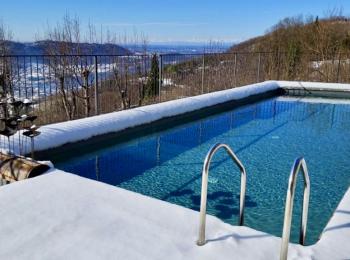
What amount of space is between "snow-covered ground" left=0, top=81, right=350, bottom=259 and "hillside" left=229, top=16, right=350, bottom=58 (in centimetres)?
1279

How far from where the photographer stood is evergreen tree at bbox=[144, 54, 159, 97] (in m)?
8.42

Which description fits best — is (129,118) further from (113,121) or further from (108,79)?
(108,79)

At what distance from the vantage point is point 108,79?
797cm

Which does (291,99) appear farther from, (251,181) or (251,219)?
(251,219)

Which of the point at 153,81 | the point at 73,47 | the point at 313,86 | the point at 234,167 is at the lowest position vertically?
the point at 234,167

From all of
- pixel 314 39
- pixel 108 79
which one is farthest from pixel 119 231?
pixel 314 39

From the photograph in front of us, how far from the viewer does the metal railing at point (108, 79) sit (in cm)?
627

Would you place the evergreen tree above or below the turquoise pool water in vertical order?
above

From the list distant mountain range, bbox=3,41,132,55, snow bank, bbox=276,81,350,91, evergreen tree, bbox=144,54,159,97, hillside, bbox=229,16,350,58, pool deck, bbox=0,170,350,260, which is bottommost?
pool deck, bbox=0,170,350,260

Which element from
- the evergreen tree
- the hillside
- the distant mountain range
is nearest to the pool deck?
the evergreen tree

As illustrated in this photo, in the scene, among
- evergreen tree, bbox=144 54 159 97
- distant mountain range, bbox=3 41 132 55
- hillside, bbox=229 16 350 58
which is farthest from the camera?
hillside, bbox=229 16 350 58

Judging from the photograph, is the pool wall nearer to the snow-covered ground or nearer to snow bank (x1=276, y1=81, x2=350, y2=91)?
snow bank (x1=276, y1=81, x2=350, y2=91)

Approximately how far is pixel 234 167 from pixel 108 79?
429cm

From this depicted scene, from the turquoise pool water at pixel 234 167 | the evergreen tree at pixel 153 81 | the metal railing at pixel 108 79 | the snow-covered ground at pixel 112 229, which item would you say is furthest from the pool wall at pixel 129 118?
the snow-covered ground at pixel 112 229
